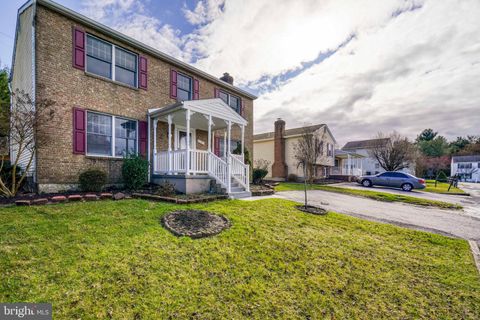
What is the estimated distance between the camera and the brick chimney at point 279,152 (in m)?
24.1

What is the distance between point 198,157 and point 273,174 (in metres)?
16.4

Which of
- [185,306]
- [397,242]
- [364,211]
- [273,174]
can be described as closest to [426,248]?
[397,242]

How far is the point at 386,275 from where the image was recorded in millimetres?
4094

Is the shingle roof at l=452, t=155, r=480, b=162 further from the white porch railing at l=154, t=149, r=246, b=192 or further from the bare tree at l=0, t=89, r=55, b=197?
the bare tree at l=0, t=89, r=55, b=197

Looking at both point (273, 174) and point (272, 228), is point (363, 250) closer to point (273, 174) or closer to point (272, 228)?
point (272, 228)

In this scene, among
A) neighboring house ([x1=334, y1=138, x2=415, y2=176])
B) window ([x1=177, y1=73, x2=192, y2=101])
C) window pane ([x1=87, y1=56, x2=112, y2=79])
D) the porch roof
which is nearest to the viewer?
window pane ([x1=87, y1=56, x2=112, y2=79])

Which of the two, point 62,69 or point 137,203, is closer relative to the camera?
point 137,203

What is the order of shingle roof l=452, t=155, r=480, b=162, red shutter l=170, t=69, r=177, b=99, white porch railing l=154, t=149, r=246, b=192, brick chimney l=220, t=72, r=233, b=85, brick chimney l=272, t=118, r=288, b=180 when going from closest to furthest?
white porch railing l=154, t=149, r=246, b=192 < red shutter l=170, t=69, r=177, b=99 < brick chimney l=220, t=72, r=233, b=85 < brick chimney l=272, t=118, r=288, b=180 < shingle roof l=452, t=155, r=480, b=162

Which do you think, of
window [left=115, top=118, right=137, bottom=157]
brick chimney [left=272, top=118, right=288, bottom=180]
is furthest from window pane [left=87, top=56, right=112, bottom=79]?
brick chimney [left=272, top=118, right=288, bottom=180]

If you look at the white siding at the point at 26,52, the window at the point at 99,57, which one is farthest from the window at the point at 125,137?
the white siding at the point at 26,52

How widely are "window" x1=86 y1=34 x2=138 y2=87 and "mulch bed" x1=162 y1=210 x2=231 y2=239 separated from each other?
7.34 meters

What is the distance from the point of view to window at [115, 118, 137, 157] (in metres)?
9.52

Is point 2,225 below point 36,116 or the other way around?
below

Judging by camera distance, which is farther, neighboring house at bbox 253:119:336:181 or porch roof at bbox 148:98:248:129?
neighboring house at bbox 253:119:336:181
